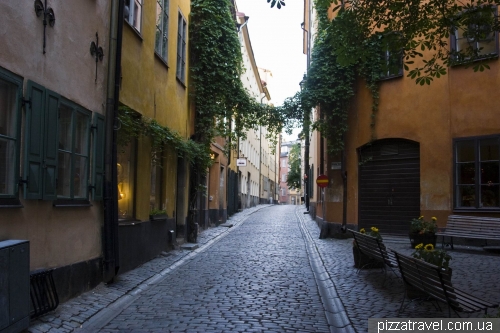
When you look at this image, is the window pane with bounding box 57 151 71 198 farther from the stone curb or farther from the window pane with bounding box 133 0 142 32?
the window pane with bounding box 133 0 142 32

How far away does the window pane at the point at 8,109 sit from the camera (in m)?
5.72

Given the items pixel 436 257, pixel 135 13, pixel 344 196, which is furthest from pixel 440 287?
pixel 344 196

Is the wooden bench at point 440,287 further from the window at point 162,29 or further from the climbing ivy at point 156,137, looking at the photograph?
the window at point 162,29

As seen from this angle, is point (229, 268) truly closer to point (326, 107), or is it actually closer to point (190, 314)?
point (190, 314)

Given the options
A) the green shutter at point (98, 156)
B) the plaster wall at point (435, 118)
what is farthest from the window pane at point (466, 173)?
the green shutter at point (98, 156)

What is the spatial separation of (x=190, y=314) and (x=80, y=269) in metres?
1.94

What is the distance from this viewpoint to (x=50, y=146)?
21.7ft

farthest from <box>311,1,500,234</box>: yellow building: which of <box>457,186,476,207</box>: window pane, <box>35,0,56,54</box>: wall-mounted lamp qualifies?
<box>35,0,56,54</box>: wall-mounted lamp

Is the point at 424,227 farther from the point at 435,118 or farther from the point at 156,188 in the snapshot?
the point at 156,188

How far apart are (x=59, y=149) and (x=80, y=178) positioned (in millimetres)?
952

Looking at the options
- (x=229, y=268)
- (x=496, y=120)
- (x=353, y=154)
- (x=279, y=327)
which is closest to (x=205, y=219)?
(x=353, y=154)

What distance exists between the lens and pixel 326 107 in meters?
17.4

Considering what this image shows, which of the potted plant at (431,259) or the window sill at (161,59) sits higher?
the window sill at (161,59)

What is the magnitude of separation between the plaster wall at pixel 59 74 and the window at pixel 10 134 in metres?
0.16
